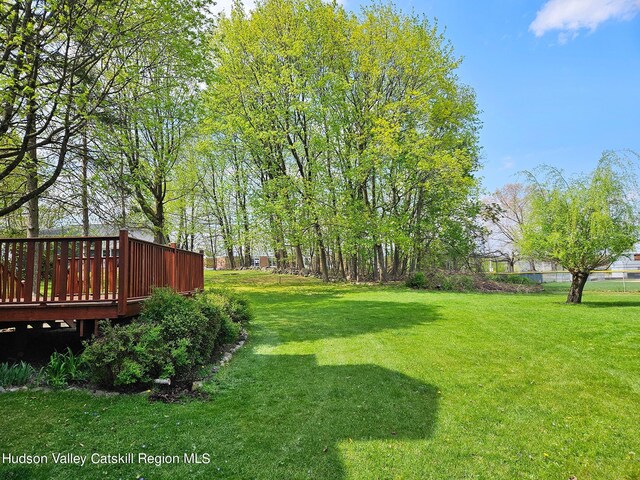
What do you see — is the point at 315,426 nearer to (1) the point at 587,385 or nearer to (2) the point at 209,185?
(1) the point at 587,385

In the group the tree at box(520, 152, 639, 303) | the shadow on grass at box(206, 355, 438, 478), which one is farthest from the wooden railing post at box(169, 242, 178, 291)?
the tree at box(520, 152, 639, 303)

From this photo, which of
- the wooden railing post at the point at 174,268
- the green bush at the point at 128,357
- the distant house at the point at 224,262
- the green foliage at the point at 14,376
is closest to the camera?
the green bush at the point at 128,357

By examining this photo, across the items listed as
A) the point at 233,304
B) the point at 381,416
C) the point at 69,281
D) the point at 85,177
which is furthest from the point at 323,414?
the point at 85,177

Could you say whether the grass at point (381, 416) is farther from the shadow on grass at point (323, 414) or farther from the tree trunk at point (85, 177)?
the tree trunk at point (85, 177)

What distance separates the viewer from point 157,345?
14.8ft

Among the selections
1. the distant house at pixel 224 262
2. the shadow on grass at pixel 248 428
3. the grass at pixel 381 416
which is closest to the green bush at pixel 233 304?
the grass at pixel 381 416

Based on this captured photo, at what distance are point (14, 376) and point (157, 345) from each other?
170 cm

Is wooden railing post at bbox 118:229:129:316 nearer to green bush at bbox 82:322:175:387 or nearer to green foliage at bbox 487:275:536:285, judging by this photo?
green bush at bbox 82:322:175:387

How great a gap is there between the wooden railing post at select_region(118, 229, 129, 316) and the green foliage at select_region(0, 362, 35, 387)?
1.18 metres

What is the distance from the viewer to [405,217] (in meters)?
17.4

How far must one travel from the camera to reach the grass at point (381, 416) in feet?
9.20

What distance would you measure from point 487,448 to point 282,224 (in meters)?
14.8

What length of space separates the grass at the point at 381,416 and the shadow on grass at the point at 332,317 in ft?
2.86

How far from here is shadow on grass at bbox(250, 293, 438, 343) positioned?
7.54 meters
